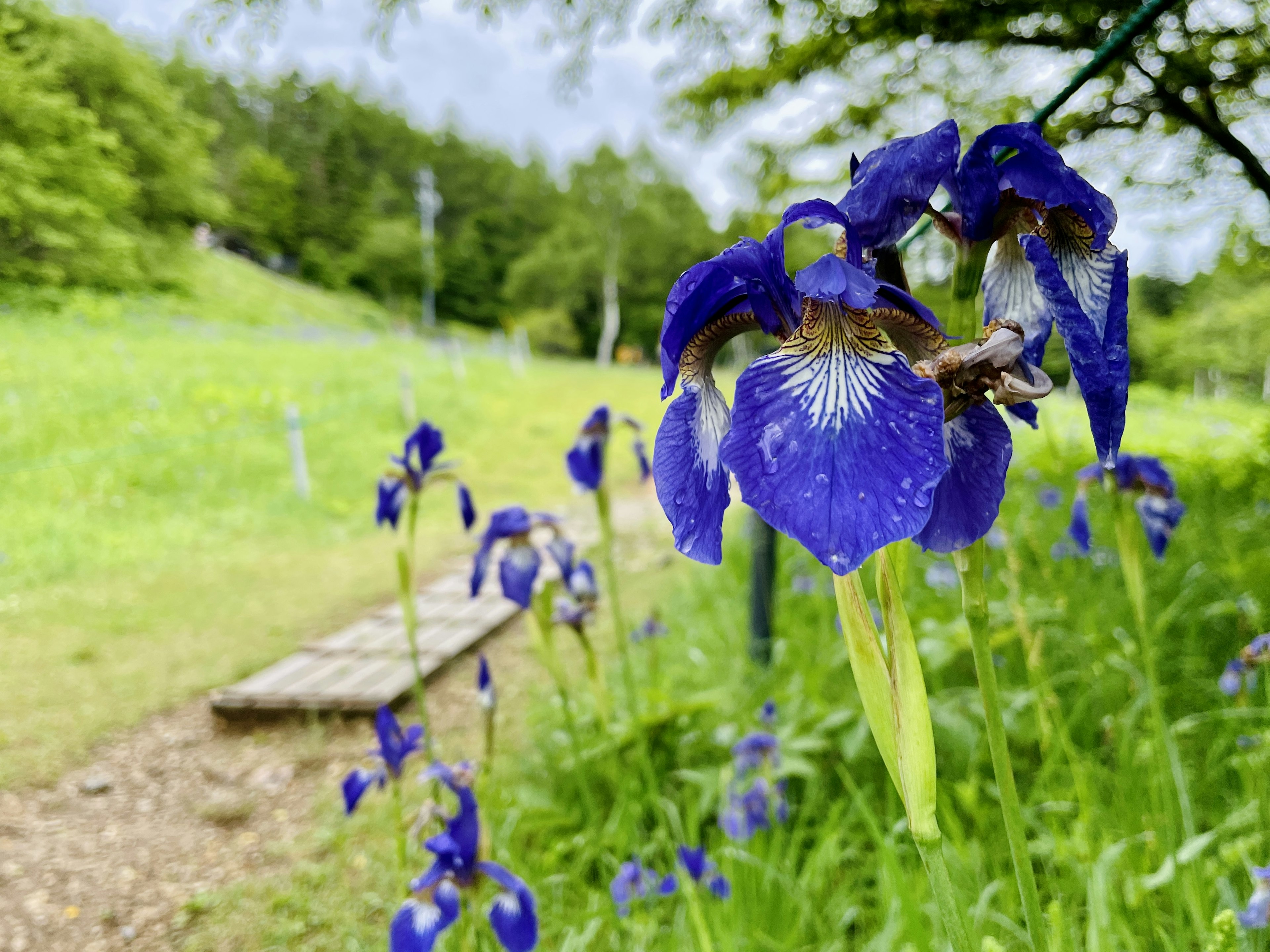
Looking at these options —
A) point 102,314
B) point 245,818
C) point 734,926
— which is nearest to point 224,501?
point 102,314

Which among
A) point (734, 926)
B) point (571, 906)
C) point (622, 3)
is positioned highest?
point (622, 3)

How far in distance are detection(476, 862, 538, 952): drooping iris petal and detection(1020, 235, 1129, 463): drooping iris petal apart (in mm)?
969

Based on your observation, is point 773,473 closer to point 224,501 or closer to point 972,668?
point 972,668

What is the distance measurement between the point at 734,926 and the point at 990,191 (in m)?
1.29

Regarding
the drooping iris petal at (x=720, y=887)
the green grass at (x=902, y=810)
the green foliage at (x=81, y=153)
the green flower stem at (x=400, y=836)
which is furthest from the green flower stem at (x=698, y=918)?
the green foliage at (x=81, y=153)

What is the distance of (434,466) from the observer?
63.7 inches

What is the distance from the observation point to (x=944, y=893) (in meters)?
0.41

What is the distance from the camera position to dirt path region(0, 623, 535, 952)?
1539mm

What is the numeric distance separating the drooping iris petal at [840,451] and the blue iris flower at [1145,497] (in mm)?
957

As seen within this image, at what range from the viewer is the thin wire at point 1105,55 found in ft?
1.95

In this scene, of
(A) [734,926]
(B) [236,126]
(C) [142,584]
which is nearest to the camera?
(A) [734,926]

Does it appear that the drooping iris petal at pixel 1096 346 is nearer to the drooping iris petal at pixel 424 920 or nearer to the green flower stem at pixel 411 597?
the drooping iris petal at pixel 424 920

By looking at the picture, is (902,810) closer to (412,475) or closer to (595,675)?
(595,675)

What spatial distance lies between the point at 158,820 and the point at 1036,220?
257 cm
